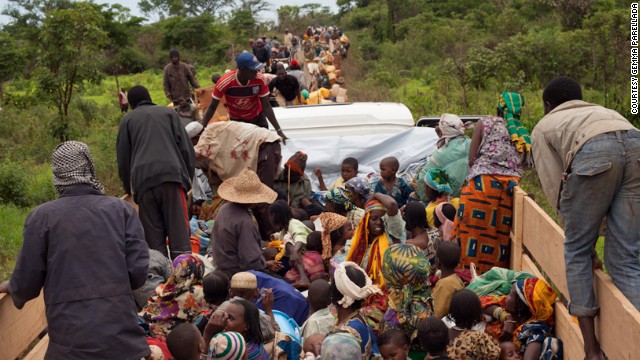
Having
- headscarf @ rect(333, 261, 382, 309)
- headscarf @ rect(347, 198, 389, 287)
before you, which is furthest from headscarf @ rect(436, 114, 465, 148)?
headscarf @ rect(333, 261, 382, 309)

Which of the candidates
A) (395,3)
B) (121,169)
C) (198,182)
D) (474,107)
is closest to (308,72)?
(474,107)

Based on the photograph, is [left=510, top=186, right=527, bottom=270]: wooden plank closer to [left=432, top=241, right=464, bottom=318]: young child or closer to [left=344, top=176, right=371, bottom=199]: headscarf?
[left=432, top=241, right=464, bottom=318]: young child

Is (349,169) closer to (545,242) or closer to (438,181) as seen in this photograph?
(438,181)

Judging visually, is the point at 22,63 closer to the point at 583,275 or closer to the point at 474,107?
the point at 474,107

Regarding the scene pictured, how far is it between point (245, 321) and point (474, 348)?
122 centimetres

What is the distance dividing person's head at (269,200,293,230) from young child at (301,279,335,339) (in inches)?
88.4

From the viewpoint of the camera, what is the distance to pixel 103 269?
388 cm

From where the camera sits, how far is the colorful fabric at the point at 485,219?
6.48 metres

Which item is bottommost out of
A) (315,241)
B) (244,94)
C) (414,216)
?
(315,241)

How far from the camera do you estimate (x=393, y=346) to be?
4.54 metres

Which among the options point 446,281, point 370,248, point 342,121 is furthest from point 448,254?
point 342,121

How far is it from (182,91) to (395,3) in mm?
29025

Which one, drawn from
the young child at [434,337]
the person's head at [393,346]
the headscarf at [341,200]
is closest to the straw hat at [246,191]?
the headscarf at [341,200]

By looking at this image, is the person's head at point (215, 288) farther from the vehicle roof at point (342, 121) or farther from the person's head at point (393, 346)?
the vehicle roof at point (342, 121)
